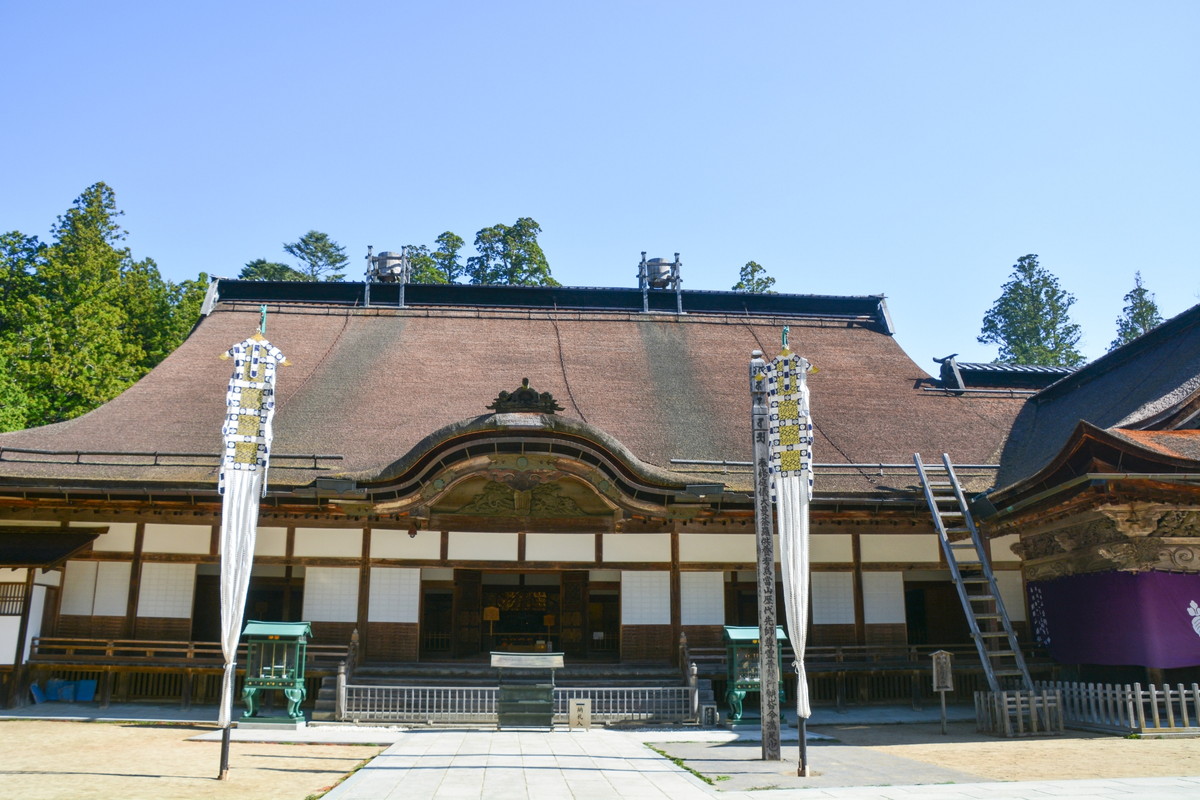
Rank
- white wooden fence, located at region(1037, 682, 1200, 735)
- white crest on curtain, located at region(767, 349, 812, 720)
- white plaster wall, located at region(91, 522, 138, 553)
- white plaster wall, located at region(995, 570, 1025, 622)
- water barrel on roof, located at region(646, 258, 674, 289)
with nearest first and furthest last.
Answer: white crest on curtain, located at region(767, 349, 812, 720) < white wooden fence, located at region(1037, 682, 1200, 735) < white plaster wall, located at region(91, 522, 138, 553) < white plaster wall, located at region(995, 570, 1025, 622) < water barrel on roof, located at region(646, 258, 674, 289)

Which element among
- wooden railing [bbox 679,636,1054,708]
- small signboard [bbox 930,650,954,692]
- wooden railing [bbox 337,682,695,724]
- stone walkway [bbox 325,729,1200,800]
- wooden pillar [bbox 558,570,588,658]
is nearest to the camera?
stone walkway [bbox 325,729,1200,800]

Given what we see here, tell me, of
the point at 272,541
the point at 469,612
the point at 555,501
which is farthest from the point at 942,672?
the point at 272,541

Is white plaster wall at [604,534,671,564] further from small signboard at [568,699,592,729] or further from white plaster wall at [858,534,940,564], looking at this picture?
white plaster wall at [858,534,940,564]

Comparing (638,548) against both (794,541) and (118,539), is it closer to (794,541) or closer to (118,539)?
(794,541)

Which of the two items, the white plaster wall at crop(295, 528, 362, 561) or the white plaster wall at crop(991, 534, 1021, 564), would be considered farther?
the white plaster wall at crop(991, 534, 1021, 564)

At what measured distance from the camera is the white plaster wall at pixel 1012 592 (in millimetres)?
16922

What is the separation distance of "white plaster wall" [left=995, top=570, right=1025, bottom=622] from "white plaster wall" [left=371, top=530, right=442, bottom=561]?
10.8 m

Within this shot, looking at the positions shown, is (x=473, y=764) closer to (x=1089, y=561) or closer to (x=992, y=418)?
(x=1089, y=561)

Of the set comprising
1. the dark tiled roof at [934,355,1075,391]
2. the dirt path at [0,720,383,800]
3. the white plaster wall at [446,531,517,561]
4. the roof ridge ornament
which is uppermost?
the dark tiled roof at [934,355,1075,391]

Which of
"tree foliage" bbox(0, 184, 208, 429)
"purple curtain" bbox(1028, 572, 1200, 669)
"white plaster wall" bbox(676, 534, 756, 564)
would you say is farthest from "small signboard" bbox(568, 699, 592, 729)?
"tree foliage" bbox(0, 184, 208, 429)

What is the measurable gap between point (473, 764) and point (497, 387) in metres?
10.1

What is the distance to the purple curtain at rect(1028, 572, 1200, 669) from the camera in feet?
44.1

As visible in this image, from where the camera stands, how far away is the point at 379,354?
20719 millimetres

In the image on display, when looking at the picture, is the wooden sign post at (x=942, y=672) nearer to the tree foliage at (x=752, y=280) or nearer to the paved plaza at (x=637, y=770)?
the paved plaza at (x=637, y=770)
